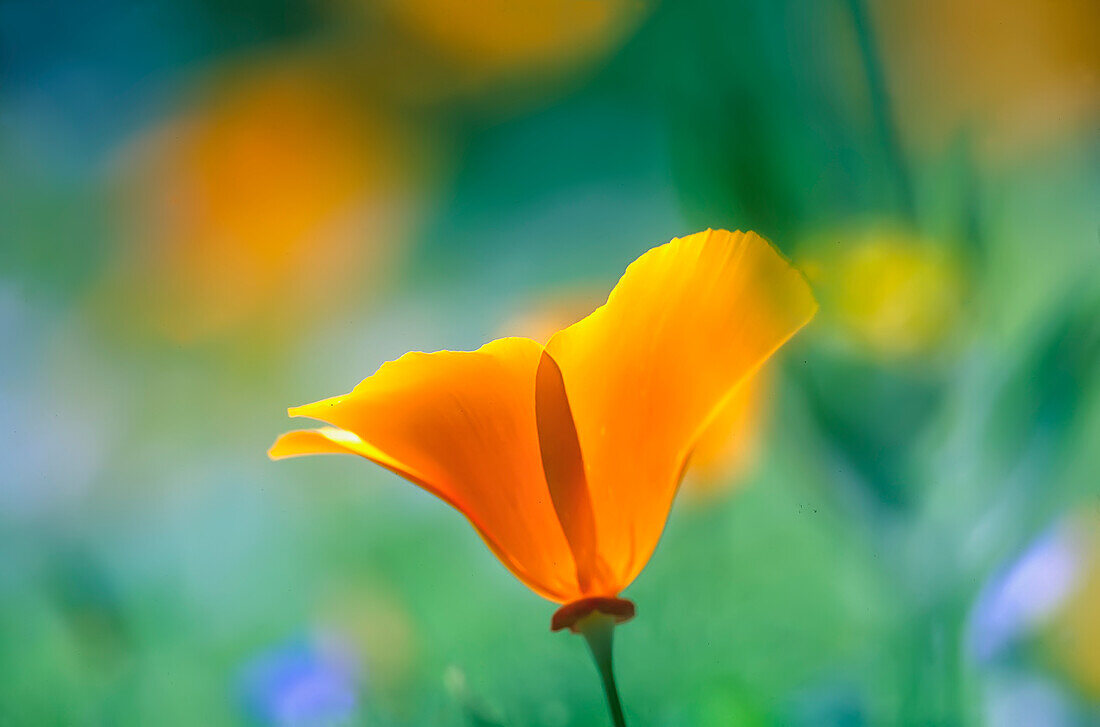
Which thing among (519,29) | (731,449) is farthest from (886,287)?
(519,29)

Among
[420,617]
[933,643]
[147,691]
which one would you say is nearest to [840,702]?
[933,643]

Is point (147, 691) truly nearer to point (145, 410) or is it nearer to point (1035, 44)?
point (145, 410)

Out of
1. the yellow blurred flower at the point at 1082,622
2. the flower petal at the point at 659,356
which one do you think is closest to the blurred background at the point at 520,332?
the yellow blurred flower at the point at 1082,622

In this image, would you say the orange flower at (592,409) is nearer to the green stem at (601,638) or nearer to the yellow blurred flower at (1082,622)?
the green stem at (601,638)

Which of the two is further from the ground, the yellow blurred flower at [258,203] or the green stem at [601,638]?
the yellow blurred flower at [258,203]

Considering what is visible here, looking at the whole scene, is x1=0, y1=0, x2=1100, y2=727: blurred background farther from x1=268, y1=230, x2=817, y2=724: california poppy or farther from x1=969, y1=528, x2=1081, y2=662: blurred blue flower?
x1=268, y1=230, x2=817, y2=724: california poppy

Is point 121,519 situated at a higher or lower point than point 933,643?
higher
